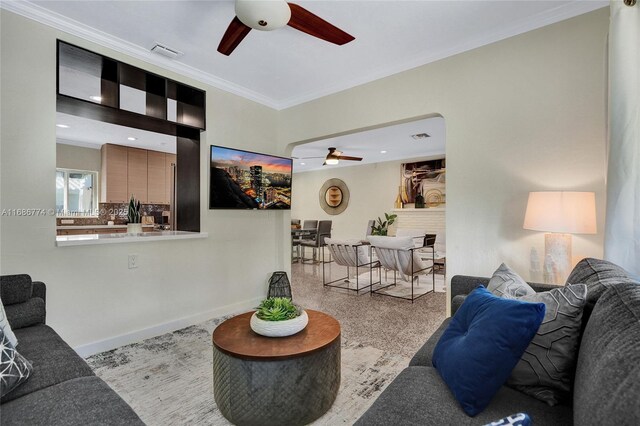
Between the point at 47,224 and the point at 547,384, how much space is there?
3194mm

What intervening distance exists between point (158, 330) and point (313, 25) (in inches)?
116

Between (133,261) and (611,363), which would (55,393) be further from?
(133,261)

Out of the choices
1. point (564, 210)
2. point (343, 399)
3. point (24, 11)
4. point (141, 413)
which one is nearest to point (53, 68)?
point (24, 11)

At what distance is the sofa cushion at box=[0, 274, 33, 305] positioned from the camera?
6.02 feet

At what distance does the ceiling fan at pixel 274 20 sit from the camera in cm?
185

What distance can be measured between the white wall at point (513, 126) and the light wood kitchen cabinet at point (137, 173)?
19.1ft

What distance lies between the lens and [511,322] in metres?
1.08

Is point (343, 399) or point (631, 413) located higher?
point (631, 413)

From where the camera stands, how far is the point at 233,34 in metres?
2.18

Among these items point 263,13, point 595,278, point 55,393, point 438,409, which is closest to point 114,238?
point 55,393

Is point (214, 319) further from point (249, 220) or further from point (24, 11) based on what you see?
point (24, 11)

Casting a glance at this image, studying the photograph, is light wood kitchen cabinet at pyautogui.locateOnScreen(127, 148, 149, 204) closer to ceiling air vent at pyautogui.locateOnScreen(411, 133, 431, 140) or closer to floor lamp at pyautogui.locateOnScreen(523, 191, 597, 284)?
ceiling air vent at pyautogui.locateOnScreen(411, 133, 431, 140)

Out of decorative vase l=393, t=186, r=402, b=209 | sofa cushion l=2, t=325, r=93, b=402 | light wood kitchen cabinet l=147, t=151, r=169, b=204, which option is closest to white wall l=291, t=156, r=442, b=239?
decorative vase l=393, t=186, r=402, b=209

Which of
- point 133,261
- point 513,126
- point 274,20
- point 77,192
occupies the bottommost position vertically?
point 133,261
